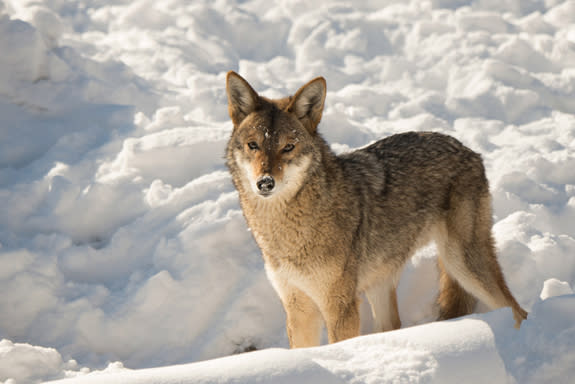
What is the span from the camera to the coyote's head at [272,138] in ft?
10.5

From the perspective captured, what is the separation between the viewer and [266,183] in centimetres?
308

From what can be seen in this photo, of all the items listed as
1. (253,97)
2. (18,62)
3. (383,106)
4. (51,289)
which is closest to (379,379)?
(253,97)

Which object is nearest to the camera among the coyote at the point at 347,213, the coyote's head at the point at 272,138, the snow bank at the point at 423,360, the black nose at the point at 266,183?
the snow bank at the point at 423,360

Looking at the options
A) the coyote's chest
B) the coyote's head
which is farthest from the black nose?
the coyote's chest

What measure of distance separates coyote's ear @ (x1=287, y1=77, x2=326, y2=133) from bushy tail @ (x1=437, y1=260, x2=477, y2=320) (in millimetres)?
1717

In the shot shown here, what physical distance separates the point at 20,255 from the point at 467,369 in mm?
3783

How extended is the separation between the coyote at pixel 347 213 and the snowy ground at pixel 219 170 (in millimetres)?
593

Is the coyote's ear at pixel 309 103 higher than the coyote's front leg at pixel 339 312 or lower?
higher

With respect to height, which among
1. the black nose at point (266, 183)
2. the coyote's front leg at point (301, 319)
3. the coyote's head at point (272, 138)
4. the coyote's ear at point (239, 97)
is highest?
the coyote's ear at point (239, 97)

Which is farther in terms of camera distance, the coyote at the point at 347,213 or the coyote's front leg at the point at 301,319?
the coyote's front leg at the point at 301,319

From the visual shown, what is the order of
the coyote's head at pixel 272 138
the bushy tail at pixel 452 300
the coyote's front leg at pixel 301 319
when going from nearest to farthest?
the coyote's head at pixel 272 138 < the coyote's front leg at pixel 301 319 < the bushy tail at pixel 452 300

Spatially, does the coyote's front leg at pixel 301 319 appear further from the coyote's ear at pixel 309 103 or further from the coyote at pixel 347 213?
the coyote's ear at pixel 309 103

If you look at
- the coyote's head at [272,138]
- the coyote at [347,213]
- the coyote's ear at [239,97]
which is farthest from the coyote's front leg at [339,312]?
the coyote's ear at [239,97]

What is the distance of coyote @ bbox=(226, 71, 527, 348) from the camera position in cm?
338
